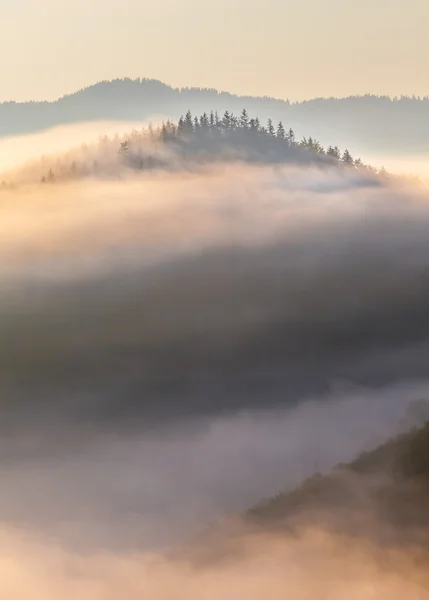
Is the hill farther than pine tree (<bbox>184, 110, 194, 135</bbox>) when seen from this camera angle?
No

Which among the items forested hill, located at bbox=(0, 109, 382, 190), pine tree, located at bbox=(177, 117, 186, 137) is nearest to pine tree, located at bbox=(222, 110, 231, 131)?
forested hill, located at bbox=(0, 109, 382, 190)

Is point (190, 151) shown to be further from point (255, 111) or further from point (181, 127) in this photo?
point (255, 111)

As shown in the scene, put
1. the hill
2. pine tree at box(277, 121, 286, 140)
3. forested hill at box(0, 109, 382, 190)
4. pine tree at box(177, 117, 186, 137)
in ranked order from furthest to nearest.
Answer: pine tree at box(277, 121, 286, 140), pine tree at box(177, 117, 186, 137), forested hill at box(0, 109, 382, 190), the hill

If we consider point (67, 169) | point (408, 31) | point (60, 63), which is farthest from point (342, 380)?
point (60, 63)

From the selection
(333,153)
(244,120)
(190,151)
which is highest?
(244,120)

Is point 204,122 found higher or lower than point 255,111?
lower

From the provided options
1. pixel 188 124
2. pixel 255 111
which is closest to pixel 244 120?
pixel 255 111

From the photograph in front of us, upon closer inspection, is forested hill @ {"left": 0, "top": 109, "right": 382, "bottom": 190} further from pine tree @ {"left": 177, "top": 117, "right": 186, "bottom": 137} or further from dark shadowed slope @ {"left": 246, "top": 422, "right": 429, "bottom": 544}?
dark shadowed slope @ {"left": 246, "top": 422, "right": 429, "bottom": 544}

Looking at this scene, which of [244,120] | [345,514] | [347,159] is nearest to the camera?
[345,514]
